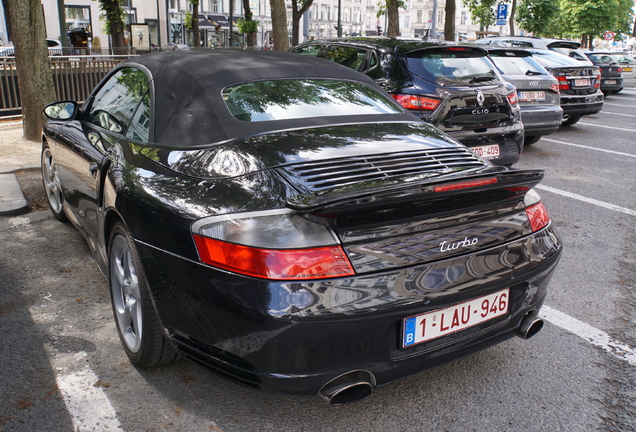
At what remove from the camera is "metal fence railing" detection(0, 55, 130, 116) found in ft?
38.1

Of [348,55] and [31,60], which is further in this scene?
[31,60]

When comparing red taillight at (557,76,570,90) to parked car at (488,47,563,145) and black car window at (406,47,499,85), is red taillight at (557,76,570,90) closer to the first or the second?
parked car at (488,47,563,145)

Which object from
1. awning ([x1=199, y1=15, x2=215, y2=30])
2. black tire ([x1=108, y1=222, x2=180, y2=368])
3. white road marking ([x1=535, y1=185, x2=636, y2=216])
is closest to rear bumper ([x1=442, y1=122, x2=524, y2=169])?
white road marking ([x1=535, y1=185, x2=636, y2=216])

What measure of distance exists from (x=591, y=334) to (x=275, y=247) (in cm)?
222

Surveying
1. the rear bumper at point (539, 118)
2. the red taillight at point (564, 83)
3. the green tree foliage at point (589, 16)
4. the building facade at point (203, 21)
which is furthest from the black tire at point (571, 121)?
the green tree foliage at point (589, 16)

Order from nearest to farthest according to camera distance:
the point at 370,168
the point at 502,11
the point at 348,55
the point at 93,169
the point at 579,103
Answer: the point at 370,168 < the point at 93,169 < the point at 348,55 < the point at 579,103 < the point at 502,11

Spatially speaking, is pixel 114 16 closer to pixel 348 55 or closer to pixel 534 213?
pixel 348 55

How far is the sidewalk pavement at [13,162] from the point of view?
5.55 m

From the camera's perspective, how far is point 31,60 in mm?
8398

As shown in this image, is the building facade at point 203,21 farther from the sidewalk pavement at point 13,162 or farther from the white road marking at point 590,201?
the sidewalk pavement at point 13,162

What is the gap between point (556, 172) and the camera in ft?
26.0

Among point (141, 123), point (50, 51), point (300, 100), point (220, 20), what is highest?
point (220, 20)

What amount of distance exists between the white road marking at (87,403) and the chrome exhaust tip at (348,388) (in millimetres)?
921

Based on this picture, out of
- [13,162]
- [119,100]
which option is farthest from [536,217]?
[13,162]
